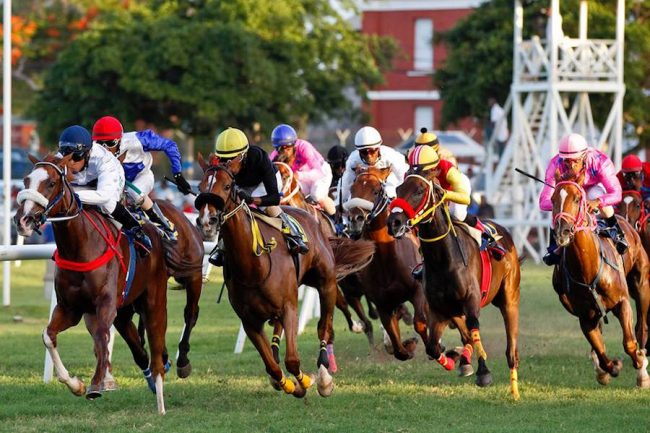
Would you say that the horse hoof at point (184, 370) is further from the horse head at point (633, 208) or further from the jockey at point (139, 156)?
the horse head at point (633, 208)

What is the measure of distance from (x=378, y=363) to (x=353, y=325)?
1290 millimetres

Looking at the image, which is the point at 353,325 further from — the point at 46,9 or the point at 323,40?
the point at 46,9

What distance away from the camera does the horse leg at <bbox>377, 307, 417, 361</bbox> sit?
12820 millimetres

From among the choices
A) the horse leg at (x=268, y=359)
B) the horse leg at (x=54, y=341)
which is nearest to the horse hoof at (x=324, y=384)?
Result: the horse leg at (x=268, y=359)

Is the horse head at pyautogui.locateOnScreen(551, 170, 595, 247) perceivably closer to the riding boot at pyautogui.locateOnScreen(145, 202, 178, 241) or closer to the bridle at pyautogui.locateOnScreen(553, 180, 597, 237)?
the bridle at pyautogui.locateOnScreen(553, 180, 597, 237)

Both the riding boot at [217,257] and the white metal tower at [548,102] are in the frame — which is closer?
the riding boot at [217,257]

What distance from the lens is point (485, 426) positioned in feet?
33.8

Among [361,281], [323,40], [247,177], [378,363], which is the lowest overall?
[378,363]

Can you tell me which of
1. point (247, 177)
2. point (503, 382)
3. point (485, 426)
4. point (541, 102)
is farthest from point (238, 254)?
point (541, 102)

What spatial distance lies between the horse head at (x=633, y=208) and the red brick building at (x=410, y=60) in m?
38.9

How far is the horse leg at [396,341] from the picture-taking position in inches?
505

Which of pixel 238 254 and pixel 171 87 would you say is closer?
pixel 238 254

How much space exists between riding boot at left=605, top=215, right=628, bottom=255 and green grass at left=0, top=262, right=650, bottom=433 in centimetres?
117

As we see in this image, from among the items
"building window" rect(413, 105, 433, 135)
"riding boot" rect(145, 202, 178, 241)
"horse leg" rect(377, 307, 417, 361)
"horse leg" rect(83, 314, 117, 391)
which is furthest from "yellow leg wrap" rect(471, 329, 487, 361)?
"building window" rect(413, 105, 433, 135)
